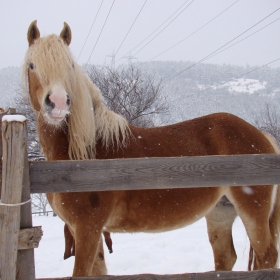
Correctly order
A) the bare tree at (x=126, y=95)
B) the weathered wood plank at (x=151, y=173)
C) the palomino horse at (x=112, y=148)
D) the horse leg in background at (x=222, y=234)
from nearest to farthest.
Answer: the weathered wood plank at (x=151, y=173), the palomino horse at (x=112, y=148), the horse leg in background at (x=222, y=234), the bare tree at (x=126, y=95)

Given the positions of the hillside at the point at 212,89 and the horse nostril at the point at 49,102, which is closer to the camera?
the horse nostril at the point at 49,102

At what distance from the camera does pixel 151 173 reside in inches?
72.0

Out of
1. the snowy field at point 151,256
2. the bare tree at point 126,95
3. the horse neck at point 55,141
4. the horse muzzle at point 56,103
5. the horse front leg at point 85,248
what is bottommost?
the snowy field at point 151,256

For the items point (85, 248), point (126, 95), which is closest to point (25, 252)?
point (85, 248)

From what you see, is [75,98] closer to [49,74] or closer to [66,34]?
[49,74]

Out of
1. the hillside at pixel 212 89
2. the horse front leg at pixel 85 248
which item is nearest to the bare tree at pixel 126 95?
the horse front leg at pixel 85 248

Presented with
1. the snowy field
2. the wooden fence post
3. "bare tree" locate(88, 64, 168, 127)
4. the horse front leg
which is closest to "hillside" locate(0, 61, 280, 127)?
"bare tree" locate(88, 64, 168, 127)

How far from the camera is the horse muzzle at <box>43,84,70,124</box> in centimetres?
226

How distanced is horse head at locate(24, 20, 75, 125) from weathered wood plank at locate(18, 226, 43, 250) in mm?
918

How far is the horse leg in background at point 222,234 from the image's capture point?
3.64m

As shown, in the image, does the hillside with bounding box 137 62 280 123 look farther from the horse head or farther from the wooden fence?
the wooden fence

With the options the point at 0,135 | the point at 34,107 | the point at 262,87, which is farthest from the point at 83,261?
the point at 262,87

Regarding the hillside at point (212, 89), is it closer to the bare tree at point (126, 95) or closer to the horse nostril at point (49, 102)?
the bare tree at point (126, 95)

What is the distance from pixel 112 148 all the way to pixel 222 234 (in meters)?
1.91
